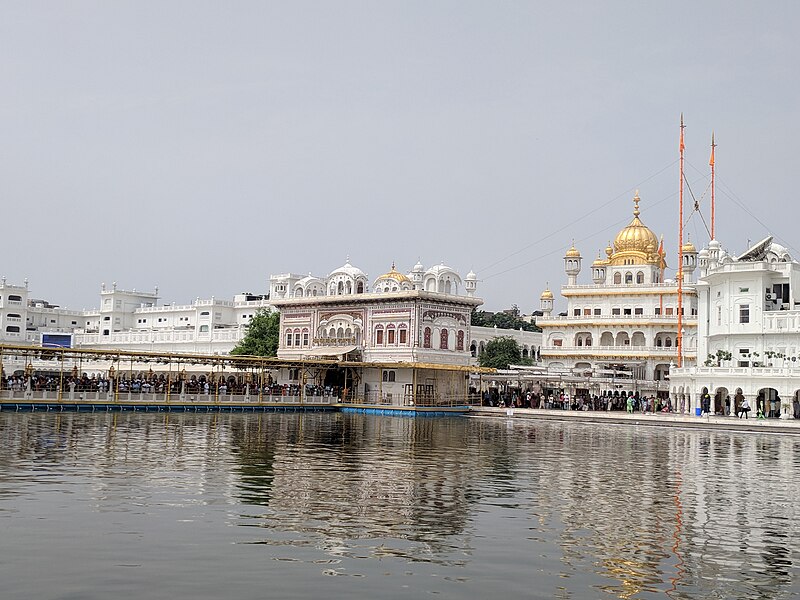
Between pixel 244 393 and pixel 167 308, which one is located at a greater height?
pixel 167 308

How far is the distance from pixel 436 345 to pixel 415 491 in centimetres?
4234

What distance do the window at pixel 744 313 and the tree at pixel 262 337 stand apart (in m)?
33.7

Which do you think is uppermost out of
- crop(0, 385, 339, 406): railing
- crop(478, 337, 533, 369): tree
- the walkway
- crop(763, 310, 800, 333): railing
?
Answer: crop(763, 310, 800, 333): railing

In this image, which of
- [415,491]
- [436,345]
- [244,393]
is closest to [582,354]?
[436,345]

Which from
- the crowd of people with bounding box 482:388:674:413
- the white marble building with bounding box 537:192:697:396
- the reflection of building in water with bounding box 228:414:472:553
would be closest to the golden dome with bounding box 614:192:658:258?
the white marble building with bounding box 537:192:697:396

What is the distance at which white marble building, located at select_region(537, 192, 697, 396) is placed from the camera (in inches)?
2884

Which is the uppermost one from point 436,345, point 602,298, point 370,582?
point 602,298

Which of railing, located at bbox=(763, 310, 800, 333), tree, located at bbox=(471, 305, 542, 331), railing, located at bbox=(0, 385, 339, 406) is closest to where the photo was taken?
railing, located at bbox=(0, 385, 339, 406)

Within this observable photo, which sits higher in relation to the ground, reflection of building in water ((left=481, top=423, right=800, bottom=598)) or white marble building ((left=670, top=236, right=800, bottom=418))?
white marble building ((left=670, top=236, right=800, bottom=418))

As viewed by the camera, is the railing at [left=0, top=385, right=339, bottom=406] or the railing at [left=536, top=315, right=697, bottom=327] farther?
the railing at [left=536, top=315, right=697, bottom=327]

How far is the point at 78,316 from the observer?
109m

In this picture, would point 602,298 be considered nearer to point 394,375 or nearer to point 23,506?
point 394,375

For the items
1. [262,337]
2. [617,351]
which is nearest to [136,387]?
[262,337]

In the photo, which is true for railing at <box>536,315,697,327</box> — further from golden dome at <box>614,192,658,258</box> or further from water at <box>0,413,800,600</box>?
water at <box>0,413,800,600</box>
